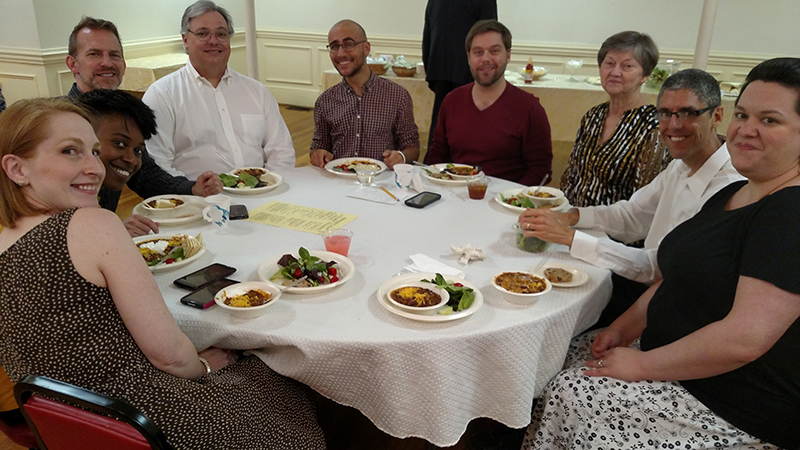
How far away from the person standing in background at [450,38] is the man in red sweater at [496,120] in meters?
1.24

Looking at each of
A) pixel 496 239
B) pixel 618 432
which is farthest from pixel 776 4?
pixel 618 432

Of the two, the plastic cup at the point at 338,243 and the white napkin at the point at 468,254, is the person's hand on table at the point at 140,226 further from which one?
the white napkin at the point at 468,254

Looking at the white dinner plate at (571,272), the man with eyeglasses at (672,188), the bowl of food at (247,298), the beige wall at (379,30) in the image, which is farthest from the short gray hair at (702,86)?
the beige wall at (379,30)

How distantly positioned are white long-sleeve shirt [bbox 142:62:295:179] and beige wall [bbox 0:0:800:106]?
3.13 metres

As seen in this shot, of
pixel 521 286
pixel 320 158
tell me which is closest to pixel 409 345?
pixel 521 286

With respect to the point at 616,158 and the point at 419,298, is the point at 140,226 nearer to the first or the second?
the point at 419,298

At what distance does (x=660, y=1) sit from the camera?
6281 mm

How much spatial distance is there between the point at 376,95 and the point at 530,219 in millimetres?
1643

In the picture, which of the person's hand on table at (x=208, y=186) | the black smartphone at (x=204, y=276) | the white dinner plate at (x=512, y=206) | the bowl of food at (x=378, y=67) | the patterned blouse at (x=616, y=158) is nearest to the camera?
the black smartphone at (x=204, y=276)

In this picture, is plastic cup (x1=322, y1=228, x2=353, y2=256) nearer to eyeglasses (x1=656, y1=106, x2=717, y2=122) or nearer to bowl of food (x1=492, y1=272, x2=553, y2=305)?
bowl of food (x1=492, y1=272, x2=553, y2=305)

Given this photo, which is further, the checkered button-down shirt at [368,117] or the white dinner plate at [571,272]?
the checkered button-down shirt at [368,117]

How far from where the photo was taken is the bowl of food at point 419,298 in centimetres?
137

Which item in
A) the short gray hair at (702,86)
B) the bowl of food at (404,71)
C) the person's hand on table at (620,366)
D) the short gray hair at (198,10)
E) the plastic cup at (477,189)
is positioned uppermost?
the short gray hair at (198,10)

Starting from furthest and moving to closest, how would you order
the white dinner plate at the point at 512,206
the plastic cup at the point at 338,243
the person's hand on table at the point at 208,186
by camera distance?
the person's hand on table at the point at 208,186 < the white dinner plate at the point at 512,206 < the plastic cup at the point at 338,243
